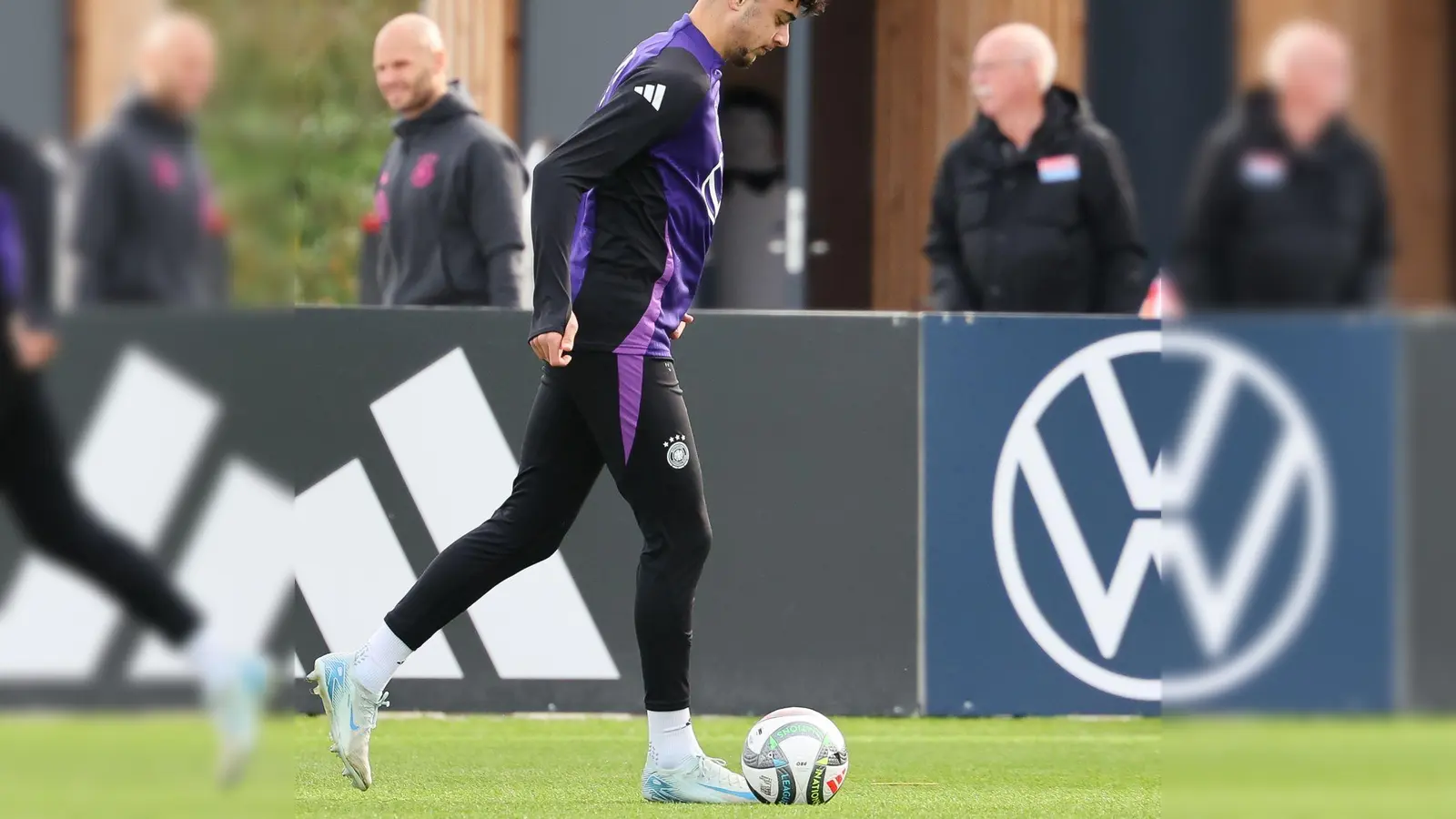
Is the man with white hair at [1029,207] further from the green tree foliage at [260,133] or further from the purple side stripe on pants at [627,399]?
the green tree foliage at [260,133]

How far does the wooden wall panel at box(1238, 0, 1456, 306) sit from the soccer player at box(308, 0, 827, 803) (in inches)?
96.5

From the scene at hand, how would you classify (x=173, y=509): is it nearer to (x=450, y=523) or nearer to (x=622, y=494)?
(x=622, y=494)

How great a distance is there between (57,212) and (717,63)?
298 cm

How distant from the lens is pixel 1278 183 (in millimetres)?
1958

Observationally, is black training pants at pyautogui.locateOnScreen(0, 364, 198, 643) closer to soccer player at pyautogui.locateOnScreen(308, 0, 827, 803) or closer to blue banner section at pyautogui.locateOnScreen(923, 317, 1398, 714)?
soccer player at pyautogui.locateOnScreen(308, 0, 827, 803)

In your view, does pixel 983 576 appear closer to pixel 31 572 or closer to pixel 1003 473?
pixel 1003 473

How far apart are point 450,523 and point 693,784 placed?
6.48 feet

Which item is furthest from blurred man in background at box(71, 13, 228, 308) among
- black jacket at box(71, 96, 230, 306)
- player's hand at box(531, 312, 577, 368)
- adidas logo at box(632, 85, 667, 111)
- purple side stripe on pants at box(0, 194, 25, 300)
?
adidas logo at box(632, 85, 667, 111)

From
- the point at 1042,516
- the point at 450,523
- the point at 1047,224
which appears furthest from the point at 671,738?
the point at 1047,224

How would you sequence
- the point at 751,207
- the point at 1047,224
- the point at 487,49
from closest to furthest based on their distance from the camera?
the point at 1047,224
the point at 487,49
the point at 751,207

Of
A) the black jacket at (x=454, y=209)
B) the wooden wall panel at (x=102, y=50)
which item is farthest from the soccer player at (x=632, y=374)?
the wooden wall panel at (x=102, y=50)

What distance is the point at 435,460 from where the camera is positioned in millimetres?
6254

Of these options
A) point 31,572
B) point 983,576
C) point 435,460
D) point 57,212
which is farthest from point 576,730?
point 57,212

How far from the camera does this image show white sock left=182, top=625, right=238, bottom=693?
1.54 meters
